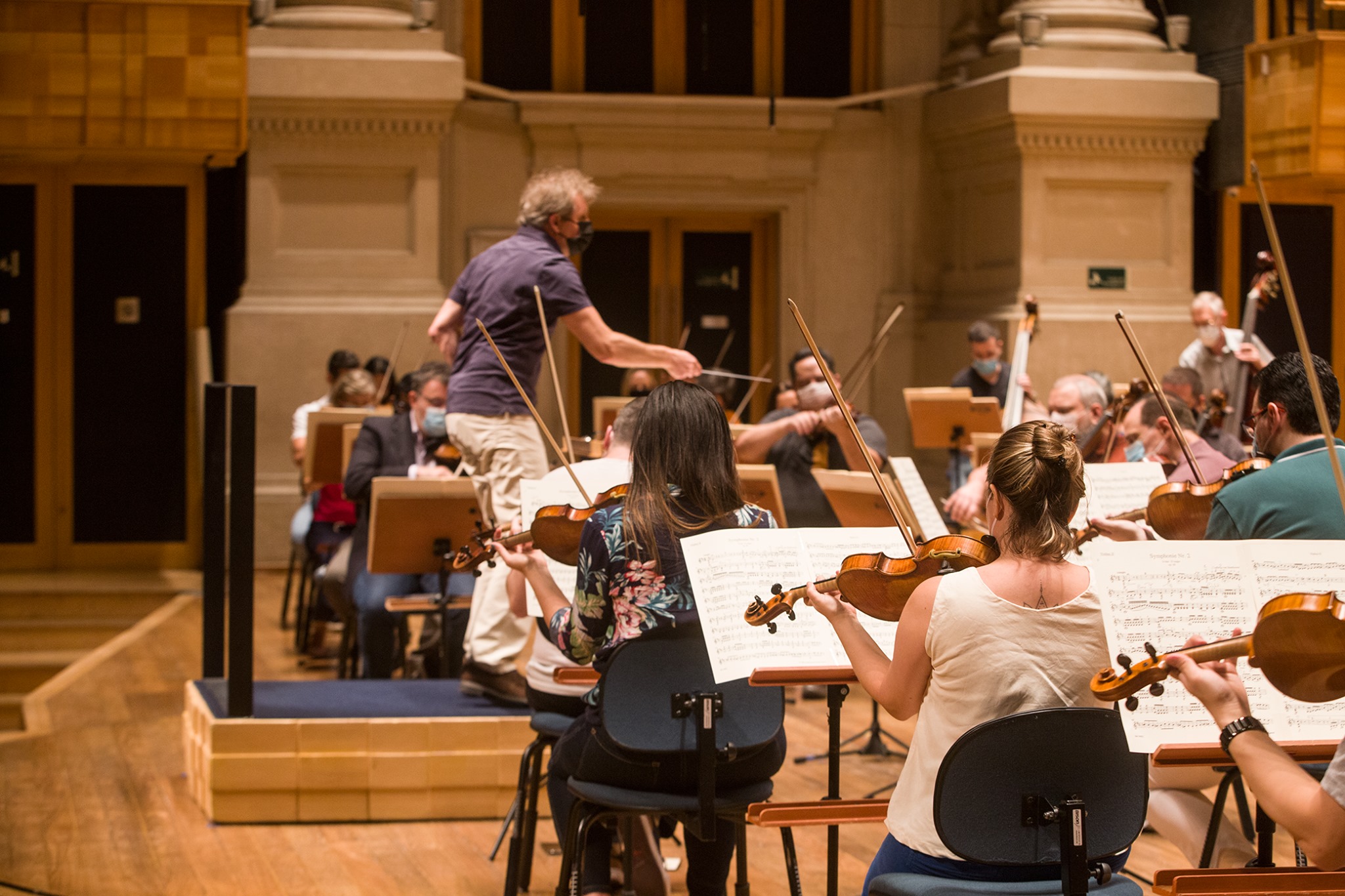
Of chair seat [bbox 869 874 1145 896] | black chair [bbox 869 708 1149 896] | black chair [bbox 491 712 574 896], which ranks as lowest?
black chair [bbox 491 712 574 896]

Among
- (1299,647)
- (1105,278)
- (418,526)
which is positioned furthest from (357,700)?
(1105,278)

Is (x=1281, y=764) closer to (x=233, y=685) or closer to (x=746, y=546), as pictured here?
(x=746, y=546)

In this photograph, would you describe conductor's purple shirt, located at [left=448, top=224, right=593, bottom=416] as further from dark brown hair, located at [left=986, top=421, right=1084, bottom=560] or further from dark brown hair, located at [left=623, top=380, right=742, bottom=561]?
dark brown hair, located at [left=986, top=421, right=1084, bottom=560]

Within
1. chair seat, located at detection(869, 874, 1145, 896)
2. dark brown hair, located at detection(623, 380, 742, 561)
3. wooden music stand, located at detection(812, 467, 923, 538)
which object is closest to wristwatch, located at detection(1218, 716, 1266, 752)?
chair seat, located at detection(869, 874, 1145, 896)

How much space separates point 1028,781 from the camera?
7.22ft

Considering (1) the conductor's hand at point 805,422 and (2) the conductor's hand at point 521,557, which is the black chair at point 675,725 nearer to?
(2) the conductor's hand at point 521,557

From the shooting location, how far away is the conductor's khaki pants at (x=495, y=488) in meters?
4.54

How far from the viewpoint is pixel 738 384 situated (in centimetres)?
1011

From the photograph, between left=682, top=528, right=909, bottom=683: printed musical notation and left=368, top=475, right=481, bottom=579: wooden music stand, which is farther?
left=368, top=475, right=481, bottom=579: wooden music stand

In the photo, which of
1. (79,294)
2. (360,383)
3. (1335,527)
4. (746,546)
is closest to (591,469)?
(746,546)

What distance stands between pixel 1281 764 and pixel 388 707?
3.05 meters

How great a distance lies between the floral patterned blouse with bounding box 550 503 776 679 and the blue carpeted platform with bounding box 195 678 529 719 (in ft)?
4.97

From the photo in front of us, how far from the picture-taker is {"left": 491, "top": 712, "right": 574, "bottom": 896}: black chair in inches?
136

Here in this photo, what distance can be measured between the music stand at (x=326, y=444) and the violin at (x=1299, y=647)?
4642mm
